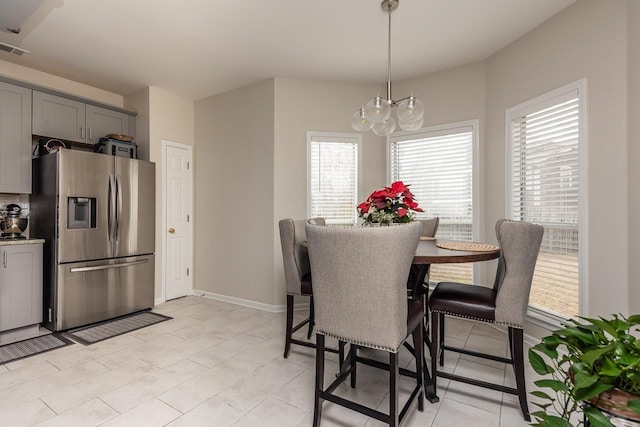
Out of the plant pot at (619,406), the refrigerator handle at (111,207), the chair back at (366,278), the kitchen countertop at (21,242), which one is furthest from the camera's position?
the refrigerator handle at (111,207)

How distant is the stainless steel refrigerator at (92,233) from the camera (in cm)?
311

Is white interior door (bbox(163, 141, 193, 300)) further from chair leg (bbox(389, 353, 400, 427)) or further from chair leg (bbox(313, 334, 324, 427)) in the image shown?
chair leg (bbox(389, 353, 400, 427))

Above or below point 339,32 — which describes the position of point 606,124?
below

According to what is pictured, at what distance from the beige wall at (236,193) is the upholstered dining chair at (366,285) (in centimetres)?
230

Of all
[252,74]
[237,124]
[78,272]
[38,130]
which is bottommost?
[78,272]

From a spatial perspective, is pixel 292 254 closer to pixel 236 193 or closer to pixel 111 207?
pixel 236 193

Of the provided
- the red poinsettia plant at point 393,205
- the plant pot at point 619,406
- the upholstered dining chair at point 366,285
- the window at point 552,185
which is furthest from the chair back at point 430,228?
the plant pot at point 619,406

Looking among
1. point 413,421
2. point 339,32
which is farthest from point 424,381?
point 339,32

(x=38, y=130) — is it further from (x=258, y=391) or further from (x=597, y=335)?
(x=597, y=335)

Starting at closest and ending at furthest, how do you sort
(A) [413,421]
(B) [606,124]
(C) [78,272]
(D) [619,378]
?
(D) [619,378]
(A) [413,421]
(B) [606,124]
(C) [78,272]

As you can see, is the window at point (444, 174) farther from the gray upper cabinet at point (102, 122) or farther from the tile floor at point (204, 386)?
the gray upper cabinet at point (102, 122)

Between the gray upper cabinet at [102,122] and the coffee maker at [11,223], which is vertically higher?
the gray upper cabinet at [102,122]

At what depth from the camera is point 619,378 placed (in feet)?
2.56

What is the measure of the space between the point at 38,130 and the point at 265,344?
3.21 meters
